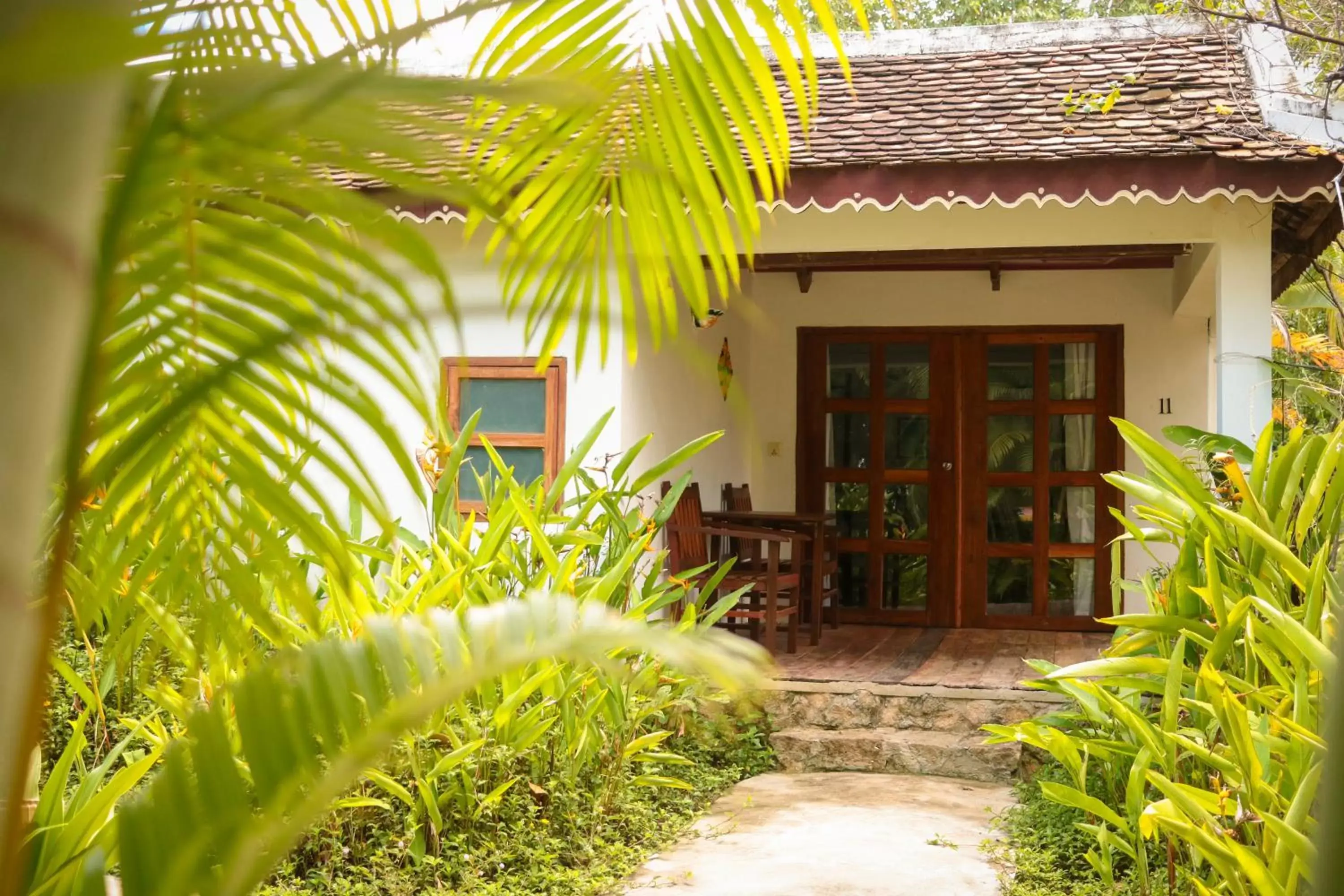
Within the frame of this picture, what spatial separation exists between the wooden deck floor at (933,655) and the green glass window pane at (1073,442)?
1.16 metres

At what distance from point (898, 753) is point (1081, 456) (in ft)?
12.3

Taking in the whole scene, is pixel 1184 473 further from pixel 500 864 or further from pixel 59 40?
pixel 59 40

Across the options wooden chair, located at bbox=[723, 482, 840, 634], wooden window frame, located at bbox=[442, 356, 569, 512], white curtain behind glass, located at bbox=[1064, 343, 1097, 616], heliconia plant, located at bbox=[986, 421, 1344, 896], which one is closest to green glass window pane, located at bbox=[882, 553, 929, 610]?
wooden chair, located at bbox=[723, 482, 840, 634]

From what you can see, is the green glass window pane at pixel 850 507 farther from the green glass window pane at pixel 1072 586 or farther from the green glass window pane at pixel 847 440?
the green glass window pane at pixel 1072 586

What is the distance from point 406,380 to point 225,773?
1.10 feet

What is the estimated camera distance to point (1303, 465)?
148 inches

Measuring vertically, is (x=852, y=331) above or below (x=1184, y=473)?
above

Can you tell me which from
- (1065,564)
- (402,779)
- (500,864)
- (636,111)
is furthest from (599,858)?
(1065,564)

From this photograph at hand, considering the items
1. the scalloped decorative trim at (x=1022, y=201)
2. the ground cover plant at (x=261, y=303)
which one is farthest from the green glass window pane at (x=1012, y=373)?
the ground cover plant at (x=261, y=303)

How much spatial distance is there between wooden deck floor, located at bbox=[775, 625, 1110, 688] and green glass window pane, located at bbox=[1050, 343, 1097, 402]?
Answer: 1643 mm

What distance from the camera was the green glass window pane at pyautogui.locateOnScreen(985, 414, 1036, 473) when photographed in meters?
9.07

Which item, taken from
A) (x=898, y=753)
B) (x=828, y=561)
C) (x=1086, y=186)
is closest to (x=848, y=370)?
(x=828, y=561)

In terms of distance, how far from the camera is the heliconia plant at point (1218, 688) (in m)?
2.85

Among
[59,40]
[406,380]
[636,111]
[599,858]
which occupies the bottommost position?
[599,858]
